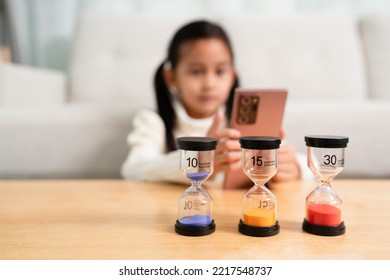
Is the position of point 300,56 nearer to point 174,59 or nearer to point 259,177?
point 174,59

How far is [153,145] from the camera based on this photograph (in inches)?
48.6

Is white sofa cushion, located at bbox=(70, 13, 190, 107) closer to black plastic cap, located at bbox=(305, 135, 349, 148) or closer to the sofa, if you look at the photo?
the sofa

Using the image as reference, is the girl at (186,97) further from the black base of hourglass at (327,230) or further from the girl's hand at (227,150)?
the black base of hourglass at (327,230)

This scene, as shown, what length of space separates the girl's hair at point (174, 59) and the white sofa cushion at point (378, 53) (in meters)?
0.86

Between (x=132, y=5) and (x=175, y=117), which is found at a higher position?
(x=132, y=5)

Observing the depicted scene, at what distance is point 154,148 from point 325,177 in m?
0.69

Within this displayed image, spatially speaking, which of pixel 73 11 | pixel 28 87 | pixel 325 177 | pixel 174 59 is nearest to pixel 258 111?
pixel 325 177

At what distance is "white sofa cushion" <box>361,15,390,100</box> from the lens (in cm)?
186

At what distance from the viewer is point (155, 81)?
1402 millimetres

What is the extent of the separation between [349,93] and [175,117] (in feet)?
2.99

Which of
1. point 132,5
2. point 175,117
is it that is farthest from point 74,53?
point 175,117

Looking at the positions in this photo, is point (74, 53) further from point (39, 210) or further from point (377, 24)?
point (377, 24)

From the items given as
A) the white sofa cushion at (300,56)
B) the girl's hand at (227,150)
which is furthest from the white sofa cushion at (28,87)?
the girl's hand at (227,150)

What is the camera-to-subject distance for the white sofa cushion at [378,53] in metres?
1.86
